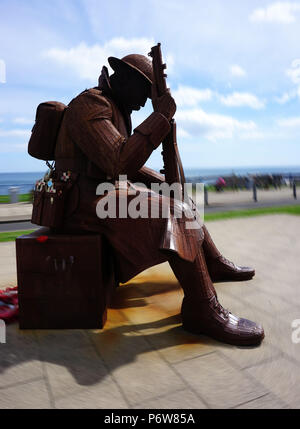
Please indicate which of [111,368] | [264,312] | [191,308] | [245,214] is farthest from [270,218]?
[111,368]

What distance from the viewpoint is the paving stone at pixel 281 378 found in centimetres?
186

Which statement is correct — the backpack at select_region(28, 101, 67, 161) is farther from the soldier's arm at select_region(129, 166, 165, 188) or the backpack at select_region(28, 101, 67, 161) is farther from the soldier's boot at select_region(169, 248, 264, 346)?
the soldier's boot at select_region(169, 248, 264, 346)

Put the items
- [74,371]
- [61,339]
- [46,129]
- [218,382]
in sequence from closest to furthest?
[218,382] → [74,371] → [61,339] → [46,129]

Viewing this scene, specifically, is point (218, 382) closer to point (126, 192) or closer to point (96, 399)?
point (96, 399)

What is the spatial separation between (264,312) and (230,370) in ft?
3.33

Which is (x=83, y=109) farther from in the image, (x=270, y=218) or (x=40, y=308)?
(x=270, y=218)

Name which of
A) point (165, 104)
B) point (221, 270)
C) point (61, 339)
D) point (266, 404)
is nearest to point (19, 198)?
point (221, 270)

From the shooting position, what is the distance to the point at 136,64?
2.80 meters

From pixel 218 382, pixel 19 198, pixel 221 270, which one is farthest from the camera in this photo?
pixel 19 198

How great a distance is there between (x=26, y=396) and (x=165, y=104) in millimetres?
2039

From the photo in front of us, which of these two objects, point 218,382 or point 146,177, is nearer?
point 218,382

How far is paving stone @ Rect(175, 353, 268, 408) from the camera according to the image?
186 cm

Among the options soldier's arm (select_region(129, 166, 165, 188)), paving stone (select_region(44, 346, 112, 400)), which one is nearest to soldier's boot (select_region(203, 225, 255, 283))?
soldier's arm (select_region(129, 166, 165, 188))

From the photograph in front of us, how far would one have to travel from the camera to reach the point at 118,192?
2.67 m
